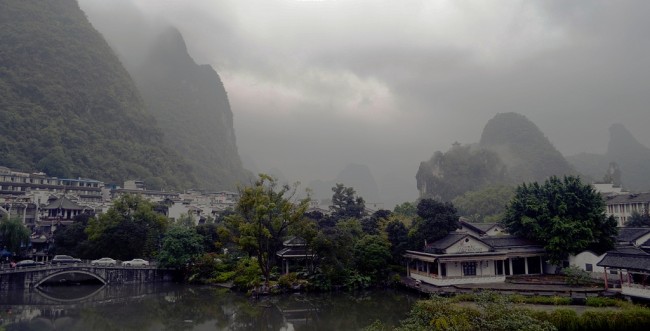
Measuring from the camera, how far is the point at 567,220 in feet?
89.9

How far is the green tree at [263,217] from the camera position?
2873 cm

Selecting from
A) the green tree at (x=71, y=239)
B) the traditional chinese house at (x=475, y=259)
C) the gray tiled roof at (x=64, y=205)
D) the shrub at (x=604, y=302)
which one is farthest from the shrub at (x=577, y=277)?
the gray tiled roof at (x=64, y=205)

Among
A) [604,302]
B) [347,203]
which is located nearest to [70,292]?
[347,203]

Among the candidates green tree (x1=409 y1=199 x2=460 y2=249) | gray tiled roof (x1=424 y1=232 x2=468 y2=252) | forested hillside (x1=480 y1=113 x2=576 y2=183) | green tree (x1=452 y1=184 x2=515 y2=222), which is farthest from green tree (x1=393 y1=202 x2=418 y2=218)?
forested hillside (x1=480 y1=113 x2=576 y2=183)

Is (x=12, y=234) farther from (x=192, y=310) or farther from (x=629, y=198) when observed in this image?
(x=629, y=198)

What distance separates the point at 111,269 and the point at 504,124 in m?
119

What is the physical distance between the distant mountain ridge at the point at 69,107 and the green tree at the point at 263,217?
48.1m

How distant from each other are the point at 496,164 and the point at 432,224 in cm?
7454

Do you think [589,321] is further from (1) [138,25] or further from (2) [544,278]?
(1) [138,25]

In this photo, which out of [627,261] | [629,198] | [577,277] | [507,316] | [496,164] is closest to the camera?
[507,316]

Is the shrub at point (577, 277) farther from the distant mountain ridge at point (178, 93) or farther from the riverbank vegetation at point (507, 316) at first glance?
the distant mountain ridge at point (178, 93)

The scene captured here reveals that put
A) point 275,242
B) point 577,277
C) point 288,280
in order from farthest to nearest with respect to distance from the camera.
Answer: point 275,242, point 288,280, point 577,277

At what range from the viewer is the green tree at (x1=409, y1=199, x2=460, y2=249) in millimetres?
30188

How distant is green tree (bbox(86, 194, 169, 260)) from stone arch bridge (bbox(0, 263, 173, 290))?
2849 mm
